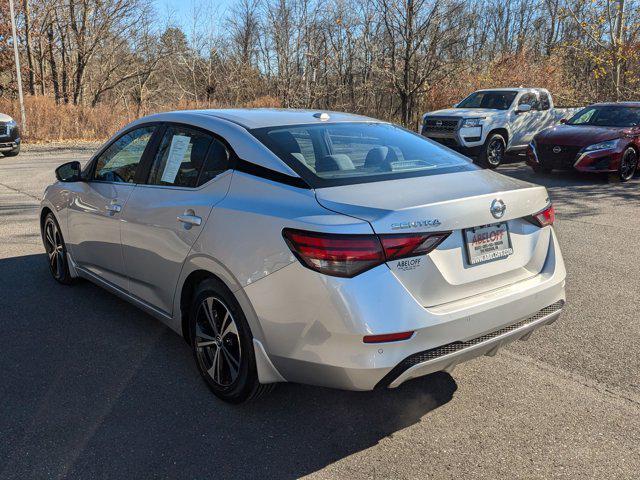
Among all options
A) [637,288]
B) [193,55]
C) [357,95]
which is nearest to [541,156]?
[637,288]

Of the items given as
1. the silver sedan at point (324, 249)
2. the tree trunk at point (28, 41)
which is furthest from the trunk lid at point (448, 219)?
the tree trunk at point (28, 41)

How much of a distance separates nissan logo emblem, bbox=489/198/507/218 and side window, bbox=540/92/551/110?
45.9 ft

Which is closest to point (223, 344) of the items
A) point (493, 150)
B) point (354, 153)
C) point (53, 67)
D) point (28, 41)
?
point (354, 153)

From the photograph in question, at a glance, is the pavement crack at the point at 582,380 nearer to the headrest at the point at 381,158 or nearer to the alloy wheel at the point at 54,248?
the headrest at the point at 381,158

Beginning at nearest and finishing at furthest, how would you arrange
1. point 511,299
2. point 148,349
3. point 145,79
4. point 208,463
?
1. point 208,463
2. point 511,299
3. point 148,349
4. point 145,79

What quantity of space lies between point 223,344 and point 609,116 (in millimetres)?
12104

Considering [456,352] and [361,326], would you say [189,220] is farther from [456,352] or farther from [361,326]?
[456,352]

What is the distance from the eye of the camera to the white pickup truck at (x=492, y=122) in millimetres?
13852

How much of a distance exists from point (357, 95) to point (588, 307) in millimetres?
29947

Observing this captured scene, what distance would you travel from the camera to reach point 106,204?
4160 millimetres

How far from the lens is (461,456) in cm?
274

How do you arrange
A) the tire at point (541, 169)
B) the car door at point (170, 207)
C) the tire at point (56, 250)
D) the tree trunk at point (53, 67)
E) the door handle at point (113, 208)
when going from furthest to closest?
the tree trunk at point (53, 67) < the tire at point (541, 169) < the tire at point (56, 250) < the door handle at point (113, 208) < the car door at point (170, 207)

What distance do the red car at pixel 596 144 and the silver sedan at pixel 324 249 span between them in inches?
349

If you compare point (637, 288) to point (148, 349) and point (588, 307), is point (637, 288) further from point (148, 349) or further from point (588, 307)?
point (148, 349)
